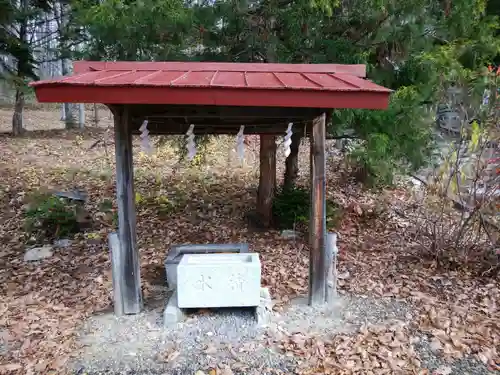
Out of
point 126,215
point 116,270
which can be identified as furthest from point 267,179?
point 116,270

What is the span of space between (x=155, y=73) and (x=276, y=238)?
3.53 metres

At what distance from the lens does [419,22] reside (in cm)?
518

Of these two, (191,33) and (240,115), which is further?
(191,33)

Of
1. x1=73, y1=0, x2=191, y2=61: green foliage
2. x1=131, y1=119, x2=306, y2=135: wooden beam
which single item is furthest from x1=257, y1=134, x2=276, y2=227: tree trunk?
x1=73, y1=0, x2=191, y2=61: green foliage

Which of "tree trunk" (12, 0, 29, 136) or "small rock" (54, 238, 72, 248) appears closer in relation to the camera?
"small rock" (54, 238, 72, 248)

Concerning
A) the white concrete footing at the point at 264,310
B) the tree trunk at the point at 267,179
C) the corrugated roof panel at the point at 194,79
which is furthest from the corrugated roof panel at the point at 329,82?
the tree trunk at the point at 267,179

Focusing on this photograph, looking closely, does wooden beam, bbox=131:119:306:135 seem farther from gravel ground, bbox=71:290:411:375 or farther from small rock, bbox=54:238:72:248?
small rock, bbox=54:238:72:248

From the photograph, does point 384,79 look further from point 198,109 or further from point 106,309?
point 106,309

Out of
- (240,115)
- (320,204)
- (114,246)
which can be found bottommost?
(114,246)

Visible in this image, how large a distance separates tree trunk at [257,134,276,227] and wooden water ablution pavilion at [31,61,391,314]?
1897 millimetres

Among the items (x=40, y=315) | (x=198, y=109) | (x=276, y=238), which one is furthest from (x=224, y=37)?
(x=40, y=315)

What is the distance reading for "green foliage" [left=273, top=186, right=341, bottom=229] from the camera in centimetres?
648

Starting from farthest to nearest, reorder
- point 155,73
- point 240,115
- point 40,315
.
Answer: point 40,315, point 240,115, point 155,73

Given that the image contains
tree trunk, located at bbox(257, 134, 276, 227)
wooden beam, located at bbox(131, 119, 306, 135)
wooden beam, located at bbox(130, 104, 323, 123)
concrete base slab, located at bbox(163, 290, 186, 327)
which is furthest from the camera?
tree trunk, located at bbox(257, 134, 276, 227)
